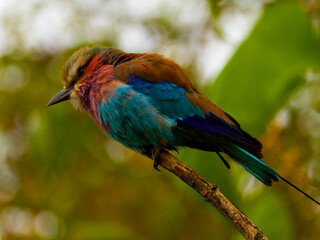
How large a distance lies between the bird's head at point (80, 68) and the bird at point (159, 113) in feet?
0.34

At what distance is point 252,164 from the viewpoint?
2.08 m

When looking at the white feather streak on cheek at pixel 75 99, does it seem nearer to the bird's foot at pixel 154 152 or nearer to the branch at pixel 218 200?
the bird's foot at pixel 154 152

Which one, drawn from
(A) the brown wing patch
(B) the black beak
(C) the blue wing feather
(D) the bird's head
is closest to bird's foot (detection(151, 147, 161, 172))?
(C) the blue wing feather

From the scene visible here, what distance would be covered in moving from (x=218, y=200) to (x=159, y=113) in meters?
0.72

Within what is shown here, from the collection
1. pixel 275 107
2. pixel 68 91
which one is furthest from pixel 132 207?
pixel 275 107

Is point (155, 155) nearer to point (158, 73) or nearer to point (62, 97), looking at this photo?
point (158, 73)

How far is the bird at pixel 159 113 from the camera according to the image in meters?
2.19

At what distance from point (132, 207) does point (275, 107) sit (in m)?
1.34

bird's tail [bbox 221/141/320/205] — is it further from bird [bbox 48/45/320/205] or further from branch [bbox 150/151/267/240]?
branch [bbox 150/151/267/240]

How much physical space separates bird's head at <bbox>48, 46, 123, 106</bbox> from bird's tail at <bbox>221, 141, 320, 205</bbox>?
891 mm

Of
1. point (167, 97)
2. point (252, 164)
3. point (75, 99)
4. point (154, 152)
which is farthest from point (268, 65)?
point (75, 99)

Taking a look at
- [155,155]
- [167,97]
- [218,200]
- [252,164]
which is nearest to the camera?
[218,200]

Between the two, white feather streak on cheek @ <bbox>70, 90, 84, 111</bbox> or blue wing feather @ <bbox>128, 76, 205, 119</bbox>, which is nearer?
blue wing feather @ <bbox>128, 76, 205, 119</bbox>

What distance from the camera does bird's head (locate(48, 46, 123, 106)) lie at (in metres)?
2.73
